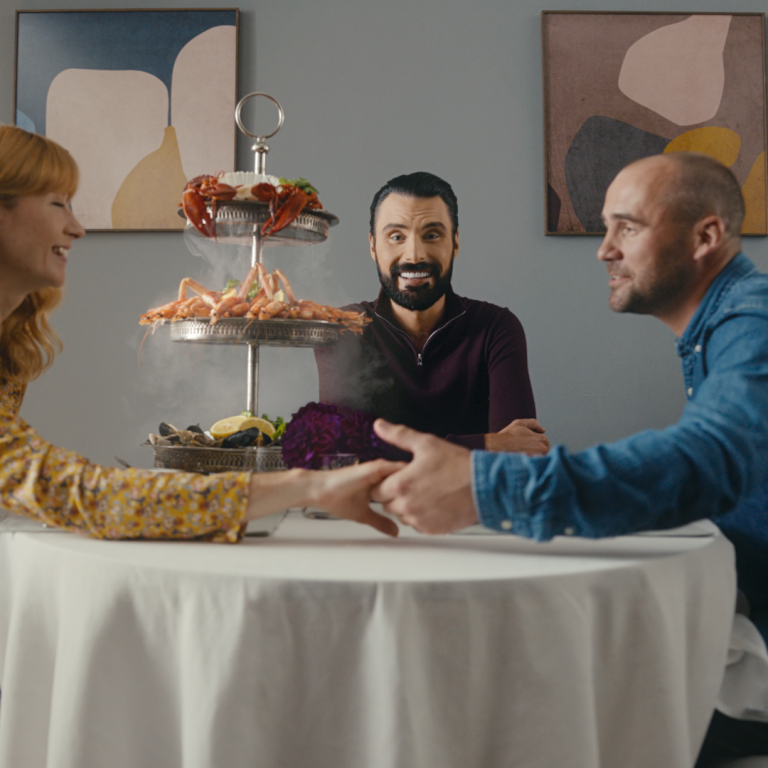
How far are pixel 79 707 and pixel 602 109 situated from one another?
2722 millimetres

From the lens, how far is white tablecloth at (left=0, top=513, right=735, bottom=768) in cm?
74

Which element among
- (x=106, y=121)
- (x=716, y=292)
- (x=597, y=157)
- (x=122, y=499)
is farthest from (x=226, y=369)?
(x=716, y=292)

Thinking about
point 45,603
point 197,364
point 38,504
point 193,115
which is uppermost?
point 193,115

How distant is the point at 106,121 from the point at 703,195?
2.42 meters

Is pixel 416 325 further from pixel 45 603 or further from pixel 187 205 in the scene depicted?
pixel 45 603

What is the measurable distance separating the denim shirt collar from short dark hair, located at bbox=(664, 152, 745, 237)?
60 millimetres

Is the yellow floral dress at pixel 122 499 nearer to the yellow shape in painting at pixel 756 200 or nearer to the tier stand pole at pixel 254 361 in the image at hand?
the tier stand pole at pixel 254 361

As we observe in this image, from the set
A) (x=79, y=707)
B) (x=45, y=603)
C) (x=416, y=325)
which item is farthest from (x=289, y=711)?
(x=416, y=325)

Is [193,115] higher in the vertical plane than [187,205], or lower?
higher

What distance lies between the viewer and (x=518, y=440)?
65.4 inches

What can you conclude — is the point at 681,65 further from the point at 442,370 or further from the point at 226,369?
the point at 226,369

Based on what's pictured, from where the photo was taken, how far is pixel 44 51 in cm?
279

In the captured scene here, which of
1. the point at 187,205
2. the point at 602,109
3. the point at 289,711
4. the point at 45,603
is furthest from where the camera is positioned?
the point at 602,109

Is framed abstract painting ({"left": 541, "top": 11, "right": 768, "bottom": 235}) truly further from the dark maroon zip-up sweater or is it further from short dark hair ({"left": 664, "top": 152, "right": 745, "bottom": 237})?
short dark hair ({"left": 664, "top": 152, "right": 745, "bottom": 237})
